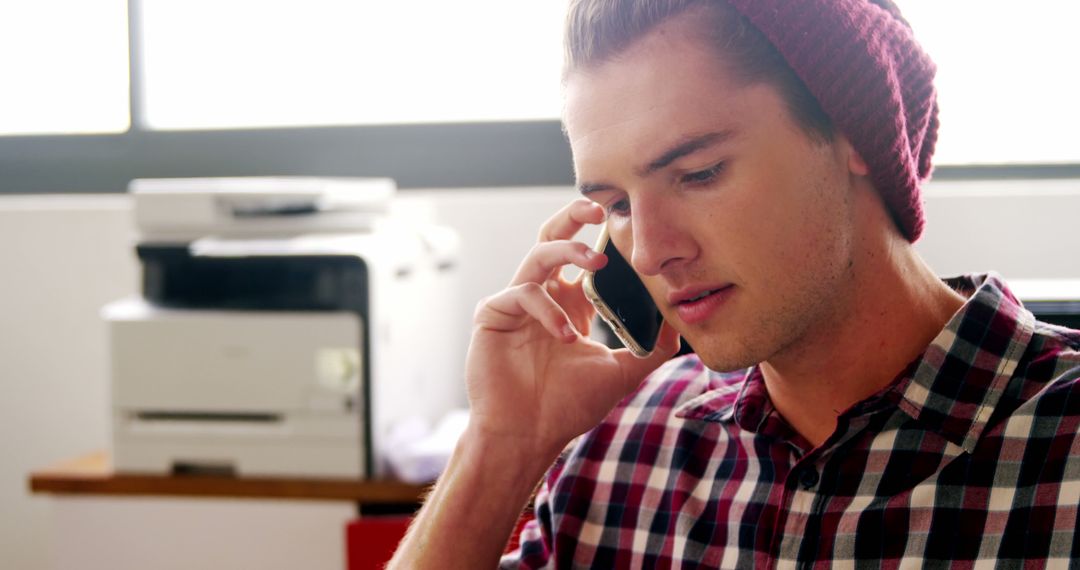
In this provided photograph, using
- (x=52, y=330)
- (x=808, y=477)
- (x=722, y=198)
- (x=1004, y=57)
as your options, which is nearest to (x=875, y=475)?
(x=808, y=477)

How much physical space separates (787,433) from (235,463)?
4.25ft

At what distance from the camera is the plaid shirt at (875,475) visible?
2.94 ft

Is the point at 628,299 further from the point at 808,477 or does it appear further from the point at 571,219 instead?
the point at 808,477

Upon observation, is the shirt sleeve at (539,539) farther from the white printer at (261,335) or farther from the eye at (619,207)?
the white printer at (261,335)

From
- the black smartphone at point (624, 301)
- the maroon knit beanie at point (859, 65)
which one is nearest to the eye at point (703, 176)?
the maroon knit beanie at point (859, 65)

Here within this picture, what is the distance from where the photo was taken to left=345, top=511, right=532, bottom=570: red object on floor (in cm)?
190

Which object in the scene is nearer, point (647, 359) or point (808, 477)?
point (808, 477)

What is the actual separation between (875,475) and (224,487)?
1391mm

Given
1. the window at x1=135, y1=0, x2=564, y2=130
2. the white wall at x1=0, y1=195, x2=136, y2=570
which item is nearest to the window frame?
the window at x1=135, y1=0, x2=564, y2=130

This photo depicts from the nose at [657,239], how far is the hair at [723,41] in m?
0.14

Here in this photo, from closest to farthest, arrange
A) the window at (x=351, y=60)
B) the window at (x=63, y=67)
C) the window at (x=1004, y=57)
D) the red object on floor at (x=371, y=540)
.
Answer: the red object on floor at (x=371, y=540), the window at (x=1004, y=57), the window at (x=351, y=60), the window at (x=63, y=67)

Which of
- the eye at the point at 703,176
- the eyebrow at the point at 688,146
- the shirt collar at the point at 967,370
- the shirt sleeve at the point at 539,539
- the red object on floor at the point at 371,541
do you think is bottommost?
the red object on floor at the point at 371,541

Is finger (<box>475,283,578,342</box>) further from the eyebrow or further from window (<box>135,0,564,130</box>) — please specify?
window (<box>135,0,564,130</box>)

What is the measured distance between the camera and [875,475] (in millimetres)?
966
